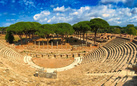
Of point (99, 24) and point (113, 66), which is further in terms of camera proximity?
point (99, 24)

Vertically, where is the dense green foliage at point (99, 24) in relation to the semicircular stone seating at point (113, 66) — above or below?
above

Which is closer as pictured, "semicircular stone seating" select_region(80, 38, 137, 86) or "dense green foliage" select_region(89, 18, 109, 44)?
"semicircular stone seating" select_region(80, 38, 137, 86)

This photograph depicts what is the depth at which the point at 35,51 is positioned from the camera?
32.4m

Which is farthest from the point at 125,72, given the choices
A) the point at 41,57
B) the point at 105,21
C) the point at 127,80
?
the point at 105,21

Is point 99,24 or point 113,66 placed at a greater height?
point 99,24

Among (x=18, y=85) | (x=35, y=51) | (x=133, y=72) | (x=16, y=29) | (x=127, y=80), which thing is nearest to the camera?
(x=18, y=85)

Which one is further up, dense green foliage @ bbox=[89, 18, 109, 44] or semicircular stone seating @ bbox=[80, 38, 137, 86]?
dense green foliage @ bbox=[89, 18, 109, 44]

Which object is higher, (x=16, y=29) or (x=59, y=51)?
(x=16, y=29)

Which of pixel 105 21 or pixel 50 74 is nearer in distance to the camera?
pixel 50 74

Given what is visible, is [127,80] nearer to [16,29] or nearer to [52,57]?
[52,57]

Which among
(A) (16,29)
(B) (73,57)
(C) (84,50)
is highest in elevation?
(A) (16,29)

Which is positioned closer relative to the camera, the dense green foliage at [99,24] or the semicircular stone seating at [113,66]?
the semicircular stone seating at [113,66]

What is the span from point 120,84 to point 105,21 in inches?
1458

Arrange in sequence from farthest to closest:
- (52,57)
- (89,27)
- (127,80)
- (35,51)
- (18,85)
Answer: (89,27) < (35,51) < (52,57) < (127,80) < (18,85)
